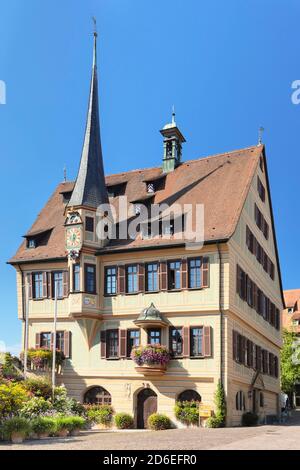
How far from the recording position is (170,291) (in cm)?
Result: 3325

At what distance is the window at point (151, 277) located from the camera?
3394 centimetres

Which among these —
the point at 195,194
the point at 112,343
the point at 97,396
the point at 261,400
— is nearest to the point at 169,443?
the point at 112,343

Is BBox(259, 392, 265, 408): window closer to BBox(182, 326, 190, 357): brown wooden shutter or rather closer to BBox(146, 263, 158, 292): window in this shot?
BBox(182, 326, 190, 357): brown wooden shutter

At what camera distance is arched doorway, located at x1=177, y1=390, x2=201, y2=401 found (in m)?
32.1

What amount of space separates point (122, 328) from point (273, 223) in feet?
52.2

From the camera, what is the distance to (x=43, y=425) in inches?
916

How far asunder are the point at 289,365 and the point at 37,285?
31.0 meters

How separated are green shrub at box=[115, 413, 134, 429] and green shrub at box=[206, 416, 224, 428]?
178 inches

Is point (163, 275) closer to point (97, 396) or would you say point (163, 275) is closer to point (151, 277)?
point (151, 277)

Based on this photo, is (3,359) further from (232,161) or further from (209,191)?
(232,161)

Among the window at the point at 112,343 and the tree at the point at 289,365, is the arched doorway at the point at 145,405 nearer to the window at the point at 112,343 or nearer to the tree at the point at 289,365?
the window at the point at 112,343

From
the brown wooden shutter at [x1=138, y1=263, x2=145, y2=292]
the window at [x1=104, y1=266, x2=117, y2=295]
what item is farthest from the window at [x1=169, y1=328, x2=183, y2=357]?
the window at [x1=104, y1=266, x2=117, y2=295]
